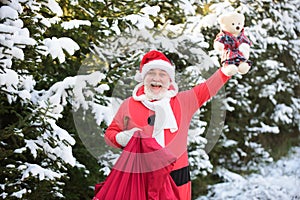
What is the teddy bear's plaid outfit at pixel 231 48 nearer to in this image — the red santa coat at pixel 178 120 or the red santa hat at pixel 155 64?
the red santa coat at pixel 178 120

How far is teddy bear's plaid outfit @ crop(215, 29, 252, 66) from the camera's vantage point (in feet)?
9.66

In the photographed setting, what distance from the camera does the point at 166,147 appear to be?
2852 millimetres

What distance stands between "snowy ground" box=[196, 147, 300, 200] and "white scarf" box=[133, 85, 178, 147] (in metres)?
3.56

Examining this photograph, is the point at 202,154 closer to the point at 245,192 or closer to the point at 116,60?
the point at 245,192

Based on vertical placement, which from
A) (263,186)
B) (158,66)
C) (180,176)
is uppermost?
(158,66)

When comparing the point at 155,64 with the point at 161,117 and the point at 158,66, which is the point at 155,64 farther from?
the point at 161,117

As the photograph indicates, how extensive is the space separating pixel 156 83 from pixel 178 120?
0.30m

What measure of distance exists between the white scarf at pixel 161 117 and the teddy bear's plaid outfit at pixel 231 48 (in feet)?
1.61

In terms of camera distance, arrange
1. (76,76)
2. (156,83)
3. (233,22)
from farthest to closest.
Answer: (76,76), (233,22), (156,83)

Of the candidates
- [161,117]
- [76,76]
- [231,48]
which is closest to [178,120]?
[161,117]

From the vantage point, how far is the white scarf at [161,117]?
2.87m

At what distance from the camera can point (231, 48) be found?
9.78 feet

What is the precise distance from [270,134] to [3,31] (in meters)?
6.65

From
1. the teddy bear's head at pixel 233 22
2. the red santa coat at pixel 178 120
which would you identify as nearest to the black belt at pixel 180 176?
the red santa coat at pixel 178 120
